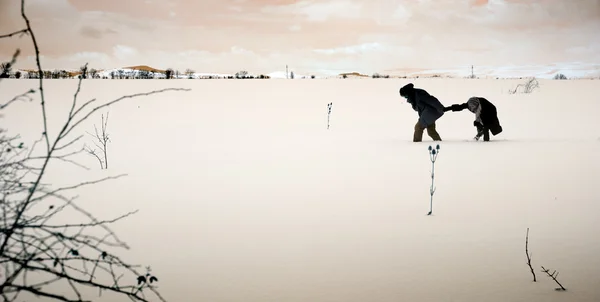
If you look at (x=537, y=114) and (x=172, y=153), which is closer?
(x=172, y=153)

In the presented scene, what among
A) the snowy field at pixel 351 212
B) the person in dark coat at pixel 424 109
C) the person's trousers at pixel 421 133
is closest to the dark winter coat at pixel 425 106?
the person in dark coat at pixel 424 109

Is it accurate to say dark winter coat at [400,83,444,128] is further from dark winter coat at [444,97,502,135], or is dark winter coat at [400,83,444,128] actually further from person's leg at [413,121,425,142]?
dark winter coat at [444,97,502,135]

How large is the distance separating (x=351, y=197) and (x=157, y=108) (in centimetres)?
1575

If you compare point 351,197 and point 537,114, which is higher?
point 537,114

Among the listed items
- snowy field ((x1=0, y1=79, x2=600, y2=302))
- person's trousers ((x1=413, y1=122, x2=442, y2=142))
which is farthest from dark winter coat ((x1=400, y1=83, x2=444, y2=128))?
snowy field ((x1=0, y1=79, x2=600, y2=302))

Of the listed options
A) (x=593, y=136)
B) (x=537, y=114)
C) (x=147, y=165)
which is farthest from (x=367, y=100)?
(x=147, y=165)

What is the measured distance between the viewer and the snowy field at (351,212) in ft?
11.7

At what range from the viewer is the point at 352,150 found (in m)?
10.4

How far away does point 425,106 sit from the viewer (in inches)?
444

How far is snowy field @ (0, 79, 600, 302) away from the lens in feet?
11.7

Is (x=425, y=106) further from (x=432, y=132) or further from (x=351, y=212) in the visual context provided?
(x=351, y=212)

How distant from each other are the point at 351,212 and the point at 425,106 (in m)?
6.18

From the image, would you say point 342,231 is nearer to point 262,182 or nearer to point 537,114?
point 262,182

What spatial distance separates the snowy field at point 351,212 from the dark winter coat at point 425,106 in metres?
0.58
